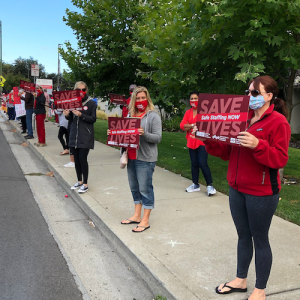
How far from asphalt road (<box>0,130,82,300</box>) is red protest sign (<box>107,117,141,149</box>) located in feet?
5.06

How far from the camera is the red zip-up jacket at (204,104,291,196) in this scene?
2.38 meters

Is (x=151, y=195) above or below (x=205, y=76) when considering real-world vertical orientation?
below

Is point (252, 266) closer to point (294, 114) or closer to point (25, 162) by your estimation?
point (25, 162)

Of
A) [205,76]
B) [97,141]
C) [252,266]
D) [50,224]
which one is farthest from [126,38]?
[252,266]

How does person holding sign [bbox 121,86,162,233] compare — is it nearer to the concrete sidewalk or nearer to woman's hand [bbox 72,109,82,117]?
the concrete sidewalk

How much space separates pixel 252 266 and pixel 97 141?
1086cm

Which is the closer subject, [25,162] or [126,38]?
[25,162]

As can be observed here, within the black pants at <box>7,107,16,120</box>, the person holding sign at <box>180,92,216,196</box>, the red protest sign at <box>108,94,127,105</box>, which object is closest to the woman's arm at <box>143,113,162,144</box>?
the person holding sign at <box>180,92,216,196</box>

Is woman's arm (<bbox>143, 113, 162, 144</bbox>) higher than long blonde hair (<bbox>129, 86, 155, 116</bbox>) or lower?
lower

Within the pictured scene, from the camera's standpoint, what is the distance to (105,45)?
501 inches

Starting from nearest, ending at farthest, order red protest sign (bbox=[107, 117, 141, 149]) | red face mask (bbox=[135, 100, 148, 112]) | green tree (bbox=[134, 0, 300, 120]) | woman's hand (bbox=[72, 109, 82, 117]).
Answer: red protest sign (bbox=[107, 117, 141, 149]) < red face mask (bbox=[135, 100, 148, 112]) < green tree (bbox=[134, 0, 300, 120]) < woman's hand (bbox=[72, 109, 82, 117])

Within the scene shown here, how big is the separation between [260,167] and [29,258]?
110 inches

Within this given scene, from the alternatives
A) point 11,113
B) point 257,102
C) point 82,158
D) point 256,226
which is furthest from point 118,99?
point 11,113

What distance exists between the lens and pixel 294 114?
700 inches
